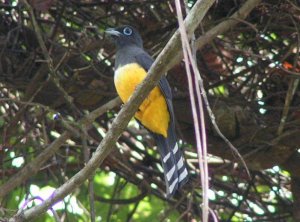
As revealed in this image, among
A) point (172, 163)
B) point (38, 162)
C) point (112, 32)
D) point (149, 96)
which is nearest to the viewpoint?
point (38, 162)

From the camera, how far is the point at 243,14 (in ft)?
14.2

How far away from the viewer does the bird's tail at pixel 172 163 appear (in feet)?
13.6

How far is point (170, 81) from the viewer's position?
5082 mm

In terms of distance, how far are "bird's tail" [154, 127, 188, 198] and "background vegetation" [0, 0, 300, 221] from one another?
25 cm

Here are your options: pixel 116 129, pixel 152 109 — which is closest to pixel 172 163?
pixel 152 109

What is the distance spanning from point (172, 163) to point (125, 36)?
97cm

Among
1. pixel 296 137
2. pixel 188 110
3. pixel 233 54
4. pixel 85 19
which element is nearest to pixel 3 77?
pixel 85 19

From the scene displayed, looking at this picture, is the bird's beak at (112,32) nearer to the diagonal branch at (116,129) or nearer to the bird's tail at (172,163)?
the bird's tail at (172,163)

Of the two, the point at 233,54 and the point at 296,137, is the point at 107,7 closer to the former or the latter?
the point at 233,54

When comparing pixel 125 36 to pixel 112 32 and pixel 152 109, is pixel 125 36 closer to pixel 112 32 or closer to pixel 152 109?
pixel 112 32

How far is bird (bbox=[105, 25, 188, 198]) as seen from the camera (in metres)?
4.34

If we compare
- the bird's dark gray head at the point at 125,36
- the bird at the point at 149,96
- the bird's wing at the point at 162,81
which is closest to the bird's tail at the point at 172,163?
the bird at the point at 149,96

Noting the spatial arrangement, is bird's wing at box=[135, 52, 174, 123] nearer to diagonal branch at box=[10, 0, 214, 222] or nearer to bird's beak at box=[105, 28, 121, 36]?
bird's beak at box=[105, 28, 121, 36]

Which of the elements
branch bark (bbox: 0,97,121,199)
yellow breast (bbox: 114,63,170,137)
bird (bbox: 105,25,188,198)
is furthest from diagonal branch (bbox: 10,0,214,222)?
yellow breast (bbox: 114,63,170,137)
